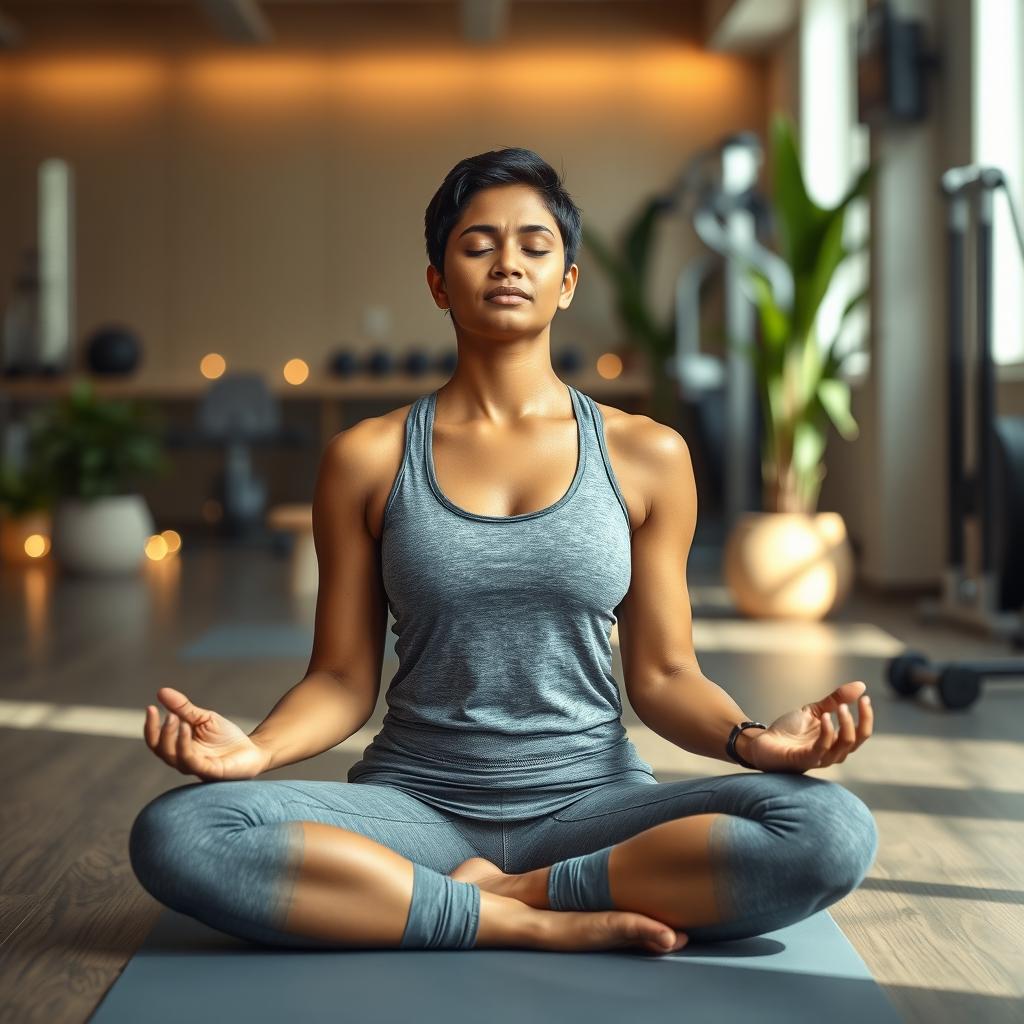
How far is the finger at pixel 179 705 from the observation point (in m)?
1.22

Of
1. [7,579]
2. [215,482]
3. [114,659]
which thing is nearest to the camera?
[114,659]

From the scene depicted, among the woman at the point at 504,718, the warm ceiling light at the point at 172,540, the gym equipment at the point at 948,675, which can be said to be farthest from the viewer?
the warm ceiling light at the point at 172,540

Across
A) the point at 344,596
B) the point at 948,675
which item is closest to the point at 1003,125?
the point at 948,675

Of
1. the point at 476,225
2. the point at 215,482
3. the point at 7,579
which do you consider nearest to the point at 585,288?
the point at 215,482

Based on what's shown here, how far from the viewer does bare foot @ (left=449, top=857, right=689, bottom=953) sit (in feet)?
4.41

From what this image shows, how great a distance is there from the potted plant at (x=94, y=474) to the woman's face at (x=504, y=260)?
14.7 ft

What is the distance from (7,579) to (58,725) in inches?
119

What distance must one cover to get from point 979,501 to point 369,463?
2.59 meters

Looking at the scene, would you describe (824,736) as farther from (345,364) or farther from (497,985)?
(345,364)

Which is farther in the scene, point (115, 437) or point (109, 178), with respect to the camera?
point (109, 178)

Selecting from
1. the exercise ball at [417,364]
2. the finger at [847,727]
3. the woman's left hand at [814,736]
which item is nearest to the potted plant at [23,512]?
the exercise ball at [417,364]

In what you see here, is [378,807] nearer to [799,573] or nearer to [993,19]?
[799,573]

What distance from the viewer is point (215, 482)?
749 cm

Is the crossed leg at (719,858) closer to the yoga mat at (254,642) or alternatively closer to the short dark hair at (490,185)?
the short dark hair at (490,185)
